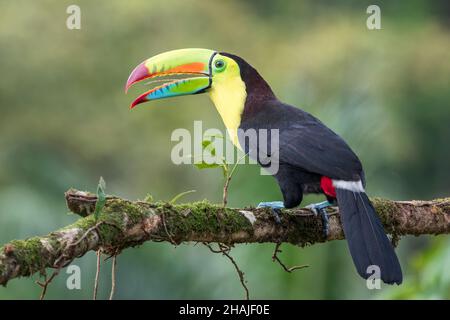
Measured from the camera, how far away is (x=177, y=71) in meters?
5.19

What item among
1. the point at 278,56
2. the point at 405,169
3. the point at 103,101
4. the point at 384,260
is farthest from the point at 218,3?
the point at 384,260

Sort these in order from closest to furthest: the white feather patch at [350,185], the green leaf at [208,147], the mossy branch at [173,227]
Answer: the mossy branch at [173,227] < the green leaf at [208,147] < the white feather patch at [350,185]

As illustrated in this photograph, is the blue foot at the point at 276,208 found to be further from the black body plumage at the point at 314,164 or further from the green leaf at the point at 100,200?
the green leaf at the point at 100,200

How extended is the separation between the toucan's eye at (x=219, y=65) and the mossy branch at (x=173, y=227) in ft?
3.78

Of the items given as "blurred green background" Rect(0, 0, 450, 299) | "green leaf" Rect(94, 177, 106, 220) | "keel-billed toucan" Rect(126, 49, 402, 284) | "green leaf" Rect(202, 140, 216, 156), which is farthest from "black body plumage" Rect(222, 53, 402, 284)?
"blurred green background" Rect(0, 0, 450, 299)

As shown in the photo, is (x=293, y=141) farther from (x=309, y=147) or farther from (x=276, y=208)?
(x=276, y=208)

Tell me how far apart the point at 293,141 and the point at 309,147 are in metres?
0.10

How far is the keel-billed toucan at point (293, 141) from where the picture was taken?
4.12 meters

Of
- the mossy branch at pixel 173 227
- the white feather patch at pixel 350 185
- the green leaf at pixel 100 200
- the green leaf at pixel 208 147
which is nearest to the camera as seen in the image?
the mossy branch at pixel 173 227

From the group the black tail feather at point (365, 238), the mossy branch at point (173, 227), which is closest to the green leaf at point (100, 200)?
the mossy branch at point (173, 227)

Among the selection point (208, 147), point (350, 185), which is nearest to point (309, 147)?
point (350, 185)

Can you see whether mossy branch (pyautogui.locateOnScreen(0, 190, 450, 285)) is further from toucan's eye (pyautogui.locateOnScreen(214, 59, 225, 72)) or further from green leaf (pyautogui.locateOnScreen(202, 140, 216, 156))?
toucan's eye (pyautogui.locateOnScreen(214, 59, 225, 72))

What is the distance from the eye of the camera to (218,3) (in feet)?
67.2

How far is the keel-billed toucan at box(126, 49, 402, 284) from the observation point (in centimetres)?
412
